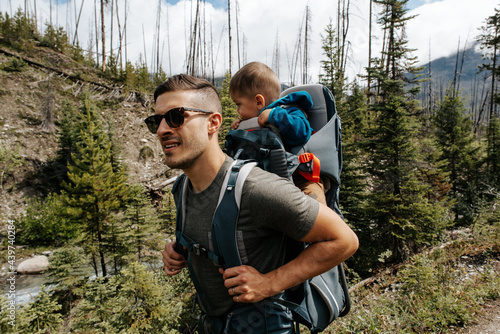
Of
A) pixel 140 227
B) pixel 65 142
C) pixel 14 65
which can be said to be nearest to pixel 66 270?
pixel 140 227

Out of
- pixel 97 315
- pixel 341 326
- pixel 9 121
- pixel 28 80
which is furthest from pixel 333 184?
pixel 28 80

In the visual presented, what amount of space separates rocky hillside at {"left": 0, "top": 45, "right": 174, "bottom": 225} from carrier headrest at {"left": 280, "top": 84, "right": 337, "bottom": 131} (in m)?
16.8

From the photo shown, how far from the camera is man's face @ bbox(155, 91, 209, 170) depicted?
139 centimetres

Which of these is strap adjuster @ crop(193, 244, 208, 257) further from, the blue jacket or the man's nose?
the blue jacket

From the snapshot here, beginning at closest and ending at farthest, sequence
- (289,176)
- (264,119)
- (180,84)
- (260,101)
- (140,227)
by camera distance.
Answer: (289,176) < (180,84) < (264,119) < (260,101) < (140,227)

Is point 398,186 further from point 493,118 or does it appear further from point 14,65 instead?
point 14,65

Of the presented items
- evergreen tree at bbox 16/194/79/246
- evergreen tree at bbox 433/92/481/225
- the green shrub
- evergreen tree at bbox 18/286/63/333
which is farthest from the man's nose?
the green shrub

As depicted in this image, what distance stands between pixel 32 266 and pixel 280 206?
52.9 ft

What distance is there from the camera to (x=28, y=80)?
67.0 ft

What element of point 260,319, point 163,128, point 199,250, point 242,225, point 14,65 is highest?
A: point 14,65

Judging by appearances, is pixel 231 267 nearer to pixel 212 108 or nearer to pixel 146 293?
pixel 212 108

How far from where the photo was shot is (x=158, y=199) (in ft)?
55.7

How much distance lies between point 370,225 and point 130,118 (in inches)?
838

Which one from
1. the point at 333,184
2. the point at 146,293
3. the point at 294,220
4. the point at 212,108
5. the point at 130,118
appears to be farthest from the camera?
the point at 130,118
